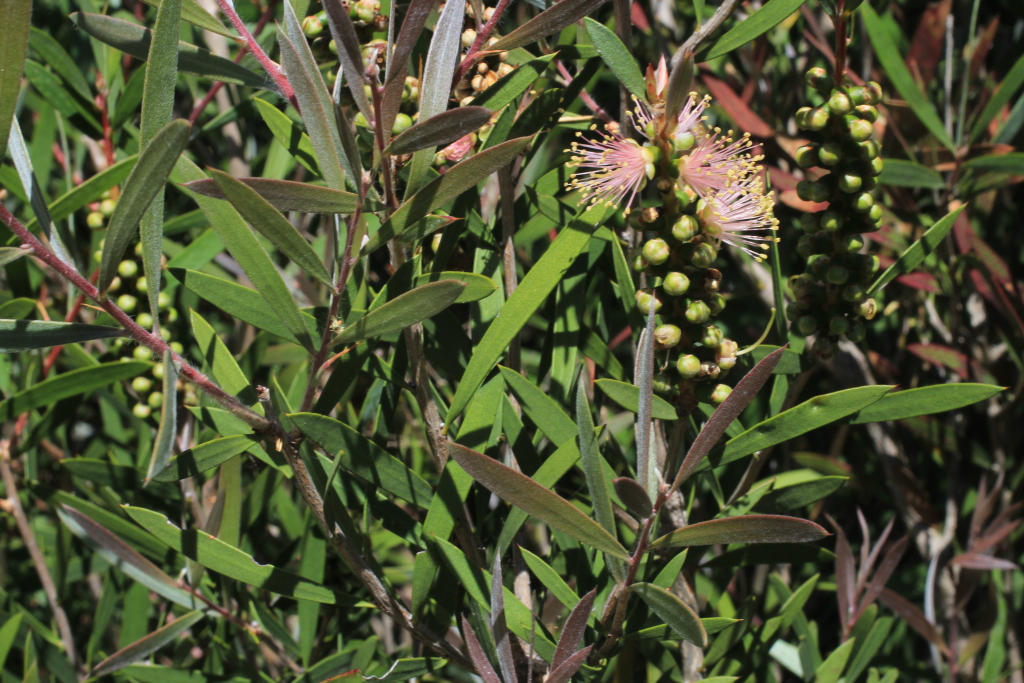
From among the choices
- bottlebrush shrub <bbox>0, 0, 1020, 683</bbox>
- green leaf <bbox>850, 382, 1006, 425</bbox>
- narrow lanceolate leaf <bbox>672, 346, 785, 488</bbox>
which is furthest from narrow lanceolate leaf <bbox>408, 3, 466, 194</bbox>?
green leaf <bbox>850, 382, 1006, 425</bbox>

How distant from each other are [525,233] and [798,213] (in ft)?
1.36

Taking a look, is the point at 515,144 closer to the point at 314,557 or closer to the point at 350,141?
the point at 350,141

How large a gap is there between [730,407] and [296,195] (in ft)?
0.86

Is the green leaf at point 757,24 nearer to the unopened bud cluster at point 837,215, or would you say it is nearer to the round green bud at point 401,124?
the unopened bud cluster at point 837,215

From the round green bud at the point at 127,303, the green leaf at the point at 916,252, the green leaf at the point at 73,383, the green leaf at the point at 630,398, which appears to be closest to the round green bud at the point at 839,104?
the green leaf at the point at 916,252

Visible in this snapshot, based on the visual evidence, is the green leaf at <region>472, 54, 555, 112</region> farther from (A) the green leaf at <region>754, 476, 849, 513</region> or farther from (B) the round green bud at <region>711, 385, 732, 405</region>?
(A) the green leaf at <region>754, 476, 849, 513</region>

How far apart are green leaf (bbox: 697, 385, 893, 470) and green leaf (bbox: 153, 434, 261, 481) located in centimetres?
31

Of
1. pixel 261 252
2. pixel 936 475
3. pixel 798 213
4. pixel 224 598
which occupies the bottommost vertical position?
pixel 936 475

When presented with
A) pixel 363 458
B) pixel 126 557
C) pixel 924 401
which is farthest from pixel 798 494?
pixel 126 557

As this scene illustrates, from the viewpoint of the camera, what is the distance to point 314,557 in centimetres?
71

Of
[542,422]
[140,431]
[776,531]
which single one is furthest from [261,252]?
[140,431]

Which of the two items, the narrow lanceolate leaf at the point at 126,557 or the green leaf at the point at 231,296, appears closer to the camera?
the green leaf at the point at 231,296

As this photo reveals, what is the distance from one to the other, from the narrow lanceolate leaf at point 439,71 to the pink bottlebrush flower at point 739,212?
7.0 inches

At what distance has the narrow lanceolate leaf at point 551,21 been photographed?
0.45m
